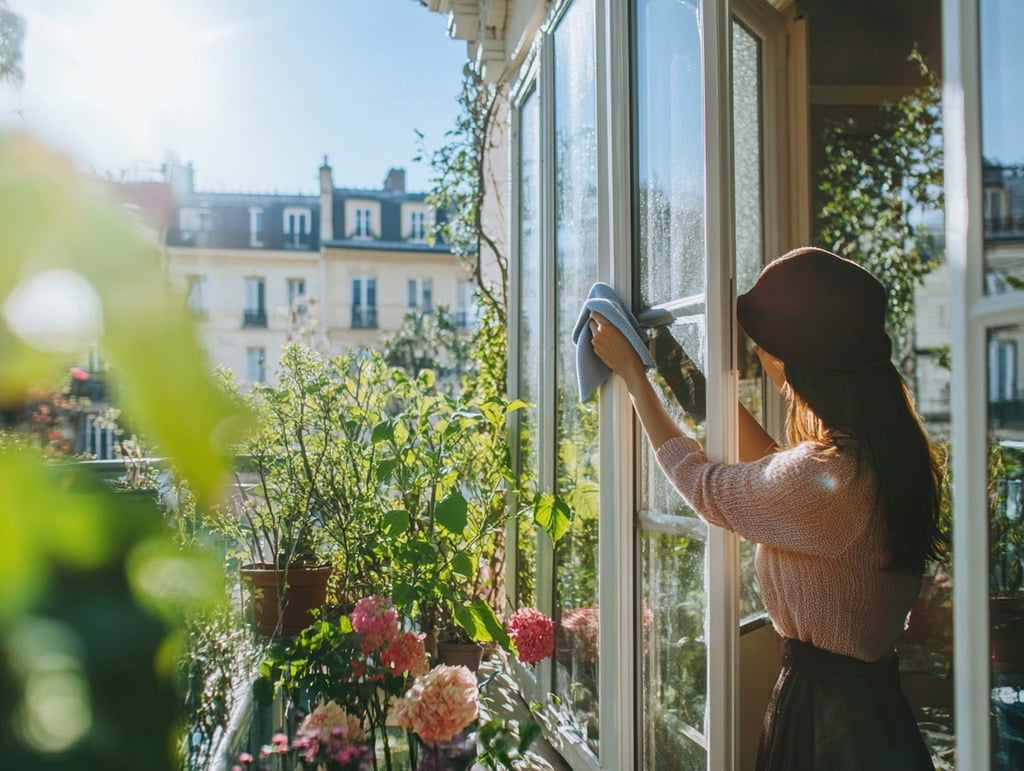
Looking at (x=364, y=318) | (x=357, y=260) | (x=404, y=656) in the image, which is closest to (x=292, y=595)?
(x=404, y=656)

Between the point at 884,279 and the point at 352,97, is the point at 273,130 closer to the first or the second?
the point at 884,279

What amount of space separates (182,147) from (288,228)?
29945 mm

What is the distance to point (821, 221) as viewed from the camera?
3732 millimetres

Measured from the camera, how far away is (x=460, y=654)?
333cm

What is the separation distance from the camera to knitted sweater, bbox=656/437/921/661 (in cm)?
169

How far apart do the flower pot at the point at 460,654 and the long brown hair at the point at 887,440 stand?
181 cm

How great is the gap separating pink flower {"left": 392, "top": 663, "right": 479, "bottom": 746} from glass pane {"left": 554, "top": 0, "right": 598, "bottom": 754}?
1036mm

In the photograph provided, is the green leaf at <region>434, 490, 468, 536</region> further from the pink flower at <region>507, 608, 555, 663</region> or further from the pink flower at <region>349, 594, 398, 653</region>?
the pink flower at <region>349, 594, 398, 653</region>

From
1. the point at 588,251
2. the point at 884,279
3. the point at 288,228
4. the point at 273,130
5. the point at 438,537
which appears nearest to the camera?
the point at 273,130

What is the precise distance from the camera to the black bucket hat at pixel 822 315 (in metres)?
1.79

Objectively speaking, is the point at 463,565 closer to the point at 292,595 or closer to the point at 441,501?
the point at 441,501

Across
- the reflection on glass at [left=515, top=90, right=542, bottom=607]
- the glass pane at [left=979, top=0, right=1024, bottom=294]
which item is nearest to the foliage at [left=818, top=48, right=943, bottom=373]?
the reflection on glass at [left=515, top=90, right=542, bottom=607]

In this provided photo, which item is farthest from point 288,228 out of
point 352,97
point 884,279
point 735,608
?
point 735,608

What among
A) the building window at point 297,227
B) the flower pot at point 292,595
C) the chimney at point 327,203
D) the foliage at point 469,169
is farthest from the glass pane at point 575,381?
the chimney at point 327,203
